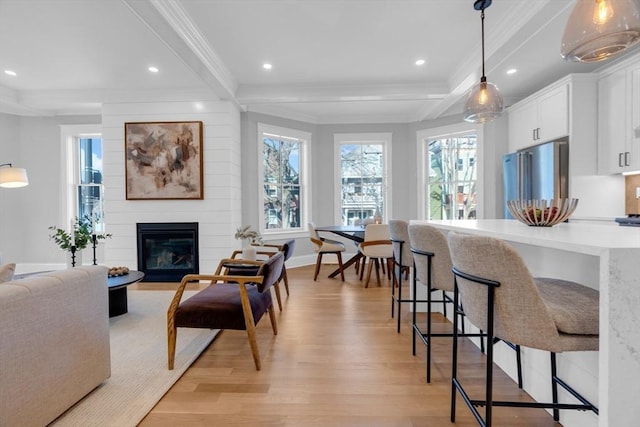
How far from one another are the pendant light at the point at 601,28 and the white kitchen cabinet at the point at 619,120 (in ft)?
7.08

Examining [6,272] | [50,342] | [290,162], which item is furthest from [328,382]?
[290,162]

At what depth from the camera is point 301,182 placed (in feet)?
18.2

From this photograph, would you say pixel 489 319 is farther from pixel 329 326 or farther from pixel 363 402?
pixel 329 326

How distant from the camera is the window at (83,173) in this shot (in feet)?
16.1

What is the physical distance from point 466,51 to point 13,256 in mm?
7122

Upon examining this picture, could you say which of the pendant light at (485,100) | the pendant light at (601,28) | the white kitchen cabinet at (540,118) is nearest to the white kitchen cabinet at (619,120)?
the white kitchen cabinet at (540,118)

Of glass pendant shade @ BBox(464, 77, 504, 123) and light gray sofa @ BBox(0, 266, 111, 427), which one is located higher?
glass pendant shade @ BBox(464, 77, 504, 123)

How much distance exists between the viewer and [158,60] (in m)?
3.40

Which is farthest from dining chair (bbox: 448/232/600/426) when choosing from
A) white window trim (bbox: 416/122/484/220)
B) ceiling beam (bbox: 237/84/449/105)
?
white window trim (bbox: 416/122/484/220)

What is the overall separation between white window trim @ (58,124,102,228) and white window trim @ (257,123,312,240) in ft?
8.89

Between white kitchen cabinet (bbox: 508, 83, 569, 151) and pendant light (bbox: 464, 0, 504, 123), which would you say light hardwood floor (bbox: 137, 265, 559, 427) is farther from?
white kitchen cabinet (bbox: 508, 83, 569, 151)

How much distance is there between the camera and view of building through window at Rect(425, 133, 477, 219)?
502cm

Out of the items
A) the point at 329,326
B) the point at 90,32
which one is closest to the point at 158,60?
the point at 90,32

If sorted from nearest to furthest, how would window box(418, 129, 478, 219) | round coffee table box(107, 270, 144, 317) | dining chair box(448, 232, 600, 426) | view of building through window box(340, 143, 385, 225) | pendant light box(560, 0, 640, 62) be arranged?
dining chair box(448, 232, 600, 426) → pendant light box(560, 0, 640, 62) → round coffee table box(107, 270, 144, 317) → window box(418, 129, 478, 219) → view of building through window box(340, 143, 385, 225)
